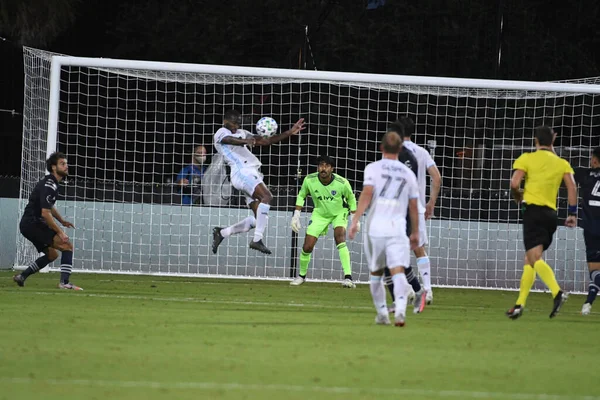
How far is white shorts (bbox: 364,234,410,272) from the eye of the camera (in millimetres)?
11289

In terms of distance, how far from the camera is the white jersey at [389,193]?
11289mm

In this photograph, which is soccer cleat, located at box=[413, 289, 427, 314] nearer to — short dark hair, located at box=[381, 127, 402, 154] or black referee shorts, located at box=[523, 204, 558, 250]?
black referee shorts, located at box=[523, 204, 558, 250]

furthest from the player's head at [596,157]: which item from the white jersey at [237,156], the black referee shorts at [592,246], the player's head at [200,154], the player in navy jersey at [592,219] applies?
the player's head at [200,154]

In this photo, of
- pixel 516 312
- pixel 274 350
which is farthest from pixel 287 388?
pixel 516 312

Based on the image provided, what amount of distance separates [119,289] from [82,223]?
4773 mm

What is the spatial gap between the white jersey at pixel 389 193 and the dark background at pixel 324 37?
10.5m

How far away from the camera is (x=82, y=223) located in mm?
21172

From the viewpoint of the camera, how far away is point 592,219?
14.5m

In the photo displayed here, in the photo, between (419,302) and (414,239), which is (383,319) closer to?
(414,239)

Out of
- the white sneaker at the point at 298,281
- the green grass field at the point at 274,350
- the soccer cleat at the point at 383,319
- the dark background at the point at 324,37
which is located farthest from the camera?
the dark background at the point at 324,37

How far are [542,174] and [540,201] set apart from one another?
0.29 m

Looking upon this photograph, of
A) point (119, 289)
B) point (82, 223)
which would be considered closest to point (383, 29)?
point (82, 223)

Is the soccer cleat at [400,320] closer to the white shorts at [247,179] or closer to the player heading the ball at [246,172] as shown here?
the player heading the ball at [246,172]

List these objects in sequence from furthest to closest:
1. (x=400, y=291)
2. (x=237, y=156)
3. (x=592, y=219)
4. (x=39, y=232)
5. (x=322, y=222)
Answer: (x=322, y=222) → (x=237, y=156) → (x=39, y=232) → (x=592, y=219) → (x=400, y=291)
